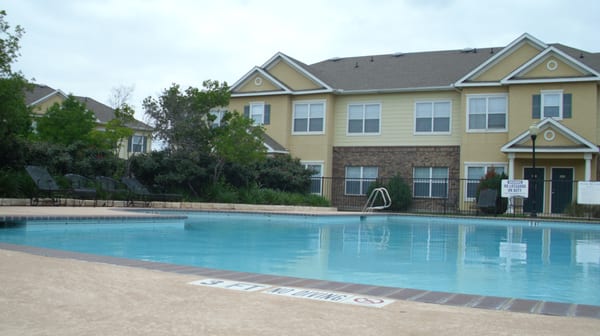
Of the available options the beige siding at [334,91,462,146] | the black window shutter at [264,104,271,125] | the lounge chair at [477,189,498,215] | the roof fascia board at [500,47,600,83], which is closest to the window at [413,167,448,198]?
the beige siding at [334,91,462,146]

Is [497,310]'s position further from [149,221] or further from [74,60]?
[74,60]

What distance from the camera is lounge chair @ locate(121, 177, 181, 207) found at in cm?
2010

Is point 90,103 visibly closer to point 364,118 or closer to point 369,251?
point 364,118

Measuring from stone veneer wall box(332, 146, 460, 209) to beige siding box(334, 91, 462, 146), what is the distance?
292 mm

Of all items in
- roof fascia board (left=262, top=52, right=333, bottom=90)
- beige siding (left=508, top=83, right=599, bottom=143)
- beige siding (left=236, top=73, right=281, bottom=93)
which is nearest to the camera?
beige siding (left=508, top=83, right=599, bottom=143)

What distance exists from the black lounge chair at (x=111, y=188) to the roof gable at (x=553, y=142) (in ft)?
50.8

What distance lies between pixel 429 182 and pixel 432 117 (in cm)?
311

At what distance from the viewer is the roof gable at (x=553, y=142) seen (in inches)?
884

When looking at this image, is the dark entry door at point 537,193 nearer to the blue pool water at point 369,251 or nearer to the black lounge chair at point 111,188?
the blue pool water at point 369,251

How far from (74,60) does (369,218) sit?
15.2 m

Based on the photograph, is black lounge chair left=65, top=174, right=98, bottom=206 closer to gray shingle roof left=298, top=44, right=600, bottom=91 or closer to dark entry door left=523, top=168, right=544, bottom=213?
gray shingle roof left=298, top=44, right=600, bottom=91

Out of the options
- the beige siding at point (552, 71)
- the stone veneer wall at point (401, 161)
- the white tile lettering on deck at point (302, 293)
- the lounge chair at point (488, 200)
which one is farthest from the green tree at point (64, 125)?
the white tile lettering on deck at point (302, 293)

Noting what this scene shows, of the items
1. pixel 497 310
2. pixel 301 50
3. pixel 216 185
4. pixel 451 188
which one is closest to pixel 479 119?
pixel 451 188

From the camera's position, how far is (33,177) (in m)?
17.2
